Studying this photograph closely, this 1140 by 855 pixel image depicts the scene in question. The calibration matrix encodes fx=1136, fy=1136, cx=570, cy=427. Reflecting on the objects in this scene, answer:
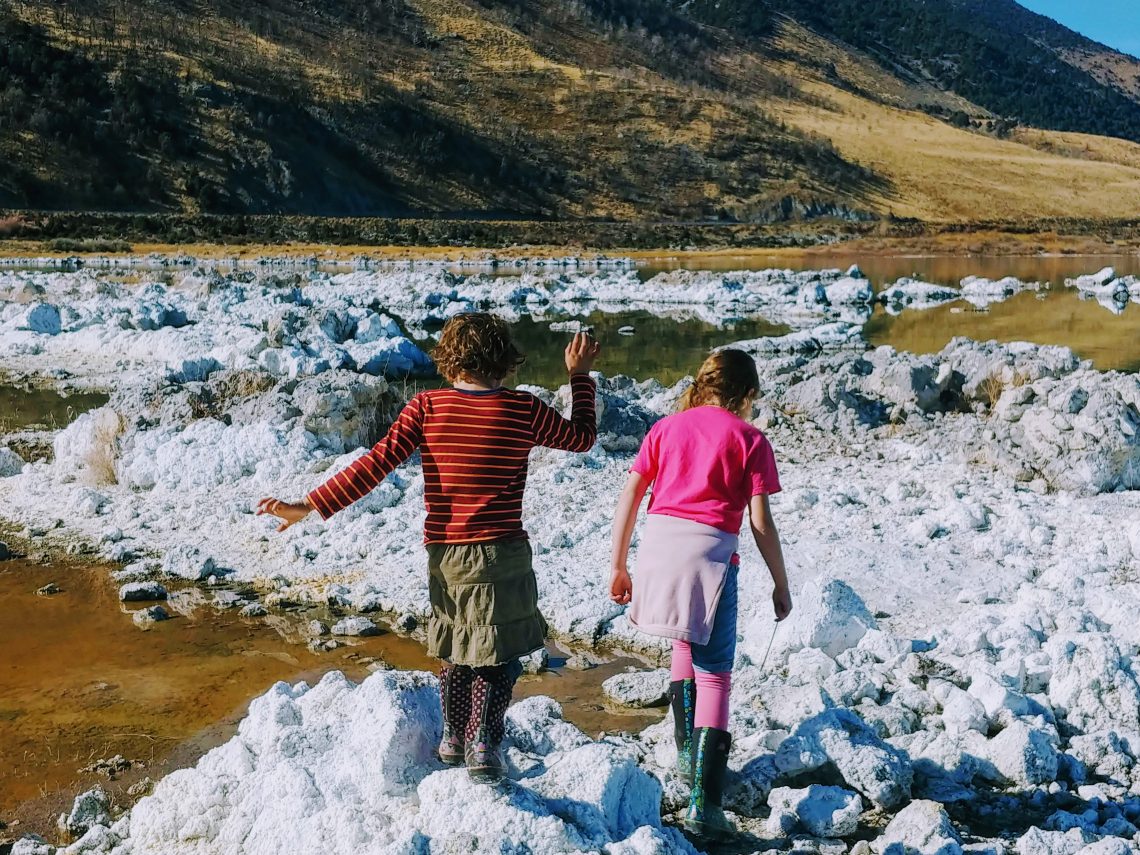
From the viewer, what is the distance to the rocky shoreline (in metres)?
3.08

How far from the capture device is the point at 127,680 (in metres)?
4.79

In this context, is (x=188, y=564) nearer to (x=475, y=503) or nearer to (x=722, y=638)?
(x=475, y=503)

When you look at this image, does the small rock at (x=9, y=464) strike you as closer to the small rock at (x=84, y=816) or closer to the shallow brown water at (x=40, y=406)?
the shallow brown water at (x=40, y=406)

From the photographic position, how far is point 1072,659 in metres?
4.08

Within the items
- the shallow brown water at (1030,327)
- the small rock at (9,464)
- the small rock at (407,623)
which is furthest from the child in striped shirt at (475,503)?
the shallow brown water at (1030,327)

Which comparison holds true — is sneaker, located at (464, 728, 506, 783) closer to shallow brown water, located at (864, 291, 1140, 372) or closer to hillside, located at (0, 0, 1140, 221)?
shallow brown water, located at (864, 291, 1140, 372)

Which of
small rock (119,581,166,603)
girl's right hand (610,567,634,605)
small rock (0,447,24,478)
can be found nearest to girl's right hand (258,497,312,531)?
girl's right hand (610,567,634,605)

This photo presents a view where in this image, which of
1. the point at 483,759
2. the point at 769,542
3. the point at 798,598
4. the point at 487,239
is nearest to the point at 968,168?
the point at 487,239

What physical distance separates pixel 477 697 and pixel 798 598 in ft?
6.57

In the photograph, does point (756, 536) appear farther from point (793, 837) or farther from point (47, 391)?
point (47, 391)

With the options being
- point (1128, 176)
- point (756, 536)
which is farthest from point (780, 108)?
point (756, 536)

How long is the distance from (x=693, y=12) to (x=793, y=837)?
516 ft

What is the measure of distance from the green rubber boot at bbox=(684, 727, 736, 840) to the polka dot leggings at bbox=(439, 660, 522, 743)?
0.56 metres

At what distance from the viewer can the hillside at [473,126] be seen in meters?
55.5
